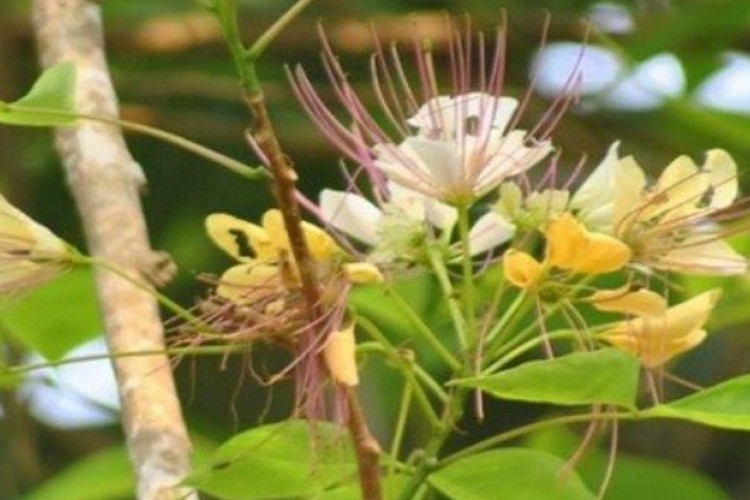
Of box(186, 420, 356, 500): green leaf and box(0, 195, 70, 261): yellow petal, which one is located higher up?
box(0, 195, 70, 261): yellow petal

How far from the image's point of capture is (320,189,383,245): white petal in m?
1.04

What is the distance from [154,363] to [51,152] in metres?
0.88

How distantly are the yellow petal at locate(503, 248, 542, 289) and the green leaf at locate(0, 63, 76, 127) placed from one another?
0.19 metres

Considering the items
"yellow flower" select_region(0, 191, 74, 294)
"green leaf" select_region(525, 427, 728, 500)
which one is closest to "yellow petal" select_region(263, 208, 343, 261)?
"yellow flower" select_region(0, 191, 74, 294)

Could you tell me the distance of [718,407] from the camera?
3.11 feet

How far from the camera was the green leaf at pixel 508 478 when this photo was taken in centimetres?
96

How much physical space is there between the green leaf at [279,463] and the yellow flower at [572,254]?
104mm

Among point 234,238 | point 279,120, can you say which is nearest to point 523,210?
point 234,238

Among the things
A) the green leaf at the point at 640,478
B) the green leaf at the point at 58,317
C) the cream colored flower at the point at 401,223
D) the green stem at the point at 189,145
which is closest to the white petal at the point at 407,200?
the cream colored flower at the point at 401,223

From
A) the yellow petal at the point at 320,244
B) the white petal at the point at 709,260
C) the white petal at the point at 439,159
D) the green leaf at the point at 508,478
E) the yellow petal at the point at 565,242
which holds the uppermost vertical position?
the white petal at the point at 439,159

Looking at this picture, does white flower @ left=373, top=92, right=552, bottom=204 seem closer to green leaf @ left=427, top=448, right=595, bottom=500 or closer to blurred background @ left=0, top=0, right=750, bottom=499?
green leaf @ left=427, top=448, right=595, bottom=500

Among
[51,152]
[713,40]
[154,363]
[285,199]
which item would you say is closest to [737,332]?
[713,40]

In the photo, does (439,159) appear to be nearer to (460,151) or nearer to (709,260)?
(460,151)

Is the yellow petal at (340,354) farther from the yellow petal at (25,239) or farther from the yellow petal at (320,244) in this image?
the yellow petal at (25,239)
